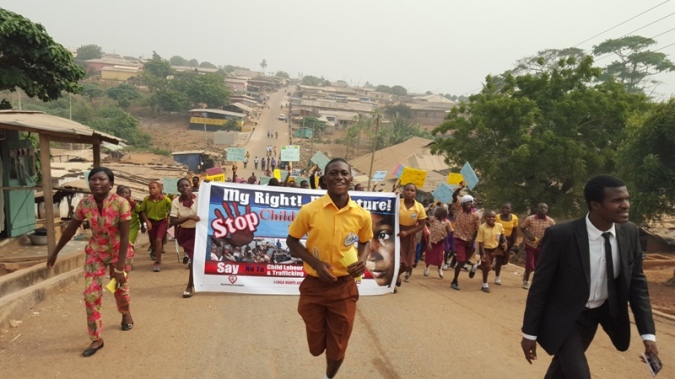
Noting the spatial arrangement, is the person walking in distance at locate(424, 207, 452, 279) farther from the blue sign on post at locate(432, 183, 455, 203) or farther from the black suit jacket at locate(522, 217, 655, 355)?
the black suit jacket at locate(522, 217, 655, 355)

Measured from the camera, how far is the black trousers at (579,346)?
2.93 meters

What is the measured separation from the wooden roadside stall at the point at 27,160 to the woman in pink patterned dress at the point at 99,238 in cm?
312

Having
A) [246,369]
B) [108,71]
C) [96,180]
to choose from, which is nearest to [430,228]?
[246,369]

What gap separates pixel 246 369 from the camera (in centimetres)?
416

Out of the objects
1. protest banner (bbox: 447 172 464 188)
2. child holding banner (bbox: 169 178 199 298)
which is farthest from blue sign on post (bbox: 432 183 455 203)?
child holding banner (bbox: 169 178 199 298)

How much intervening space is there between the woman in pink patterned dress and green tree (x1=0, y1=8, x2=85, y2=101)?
27.8 ft

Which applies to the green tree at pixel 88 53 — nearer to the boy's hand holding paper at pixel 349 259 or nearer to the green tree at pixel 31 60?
the green tree at pixel 31 60

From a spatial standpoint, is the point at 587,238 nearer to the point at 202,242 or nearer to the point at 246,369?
the point at 246,369

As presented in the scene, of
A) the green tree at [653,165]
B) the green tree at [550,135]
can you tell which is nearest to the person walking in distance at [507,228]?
the green tree at [653,165]

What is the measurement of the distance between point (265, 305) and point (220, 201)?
1576 mm

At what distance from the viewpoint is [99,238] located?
4.44 metres

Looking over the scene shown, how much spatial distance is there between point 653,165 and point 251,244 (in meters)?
10.1

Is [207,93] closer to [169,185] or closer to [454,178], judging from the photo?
[169,185]

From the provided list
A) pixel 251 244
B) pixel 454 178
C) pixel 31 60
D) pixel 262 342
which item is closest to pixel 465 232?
pixel 251 244
